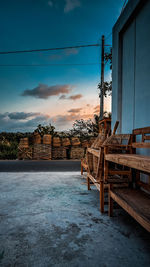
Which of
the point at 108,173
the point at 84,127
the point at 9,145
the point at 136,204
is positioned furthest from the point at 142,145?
the point at 9,145

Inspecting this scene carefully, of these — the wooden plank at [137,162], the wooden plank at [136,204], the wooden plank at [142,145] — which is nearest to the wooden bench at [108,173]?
the wooden plank at [142,145]

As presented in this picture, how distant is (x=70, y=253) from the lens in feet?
4.56

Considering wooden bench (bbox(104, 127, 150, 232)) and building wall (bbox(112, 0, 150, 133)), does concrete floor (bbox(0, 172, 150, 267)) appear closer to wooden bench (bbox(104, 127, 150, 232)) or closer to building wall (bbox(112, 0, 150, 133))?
wooden bench (bbox(104, 127, 150, 232))

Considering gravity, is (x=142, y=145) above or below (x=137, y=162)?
above

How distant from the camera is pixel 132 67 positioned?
3.40 metres

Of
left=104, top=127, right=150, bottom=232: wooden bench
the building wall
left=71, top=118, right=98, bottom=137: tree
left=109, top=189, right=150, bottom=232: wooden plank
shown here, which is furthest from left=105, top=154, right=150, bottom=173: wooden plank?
left=71, top=118, right=98, bottom=137: tree

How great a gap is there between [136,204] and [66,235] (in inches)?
30.8

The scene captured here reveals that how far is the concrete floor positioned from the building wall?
1.68 metres

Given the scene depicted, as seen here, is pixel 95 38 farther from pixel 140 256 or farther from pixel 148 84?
pixel 140 256

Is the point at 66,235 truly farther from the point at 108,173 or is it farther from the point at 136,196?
the point at 108,173

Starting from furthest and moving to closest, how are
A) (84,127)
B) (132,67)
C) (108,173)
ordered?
(84,127) < (132,67) < (108,173)

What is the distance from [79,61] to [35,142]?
541 centimetres

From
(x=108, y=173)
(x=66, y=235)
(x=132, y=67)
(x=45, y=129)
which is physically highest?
(x=132, y=67)

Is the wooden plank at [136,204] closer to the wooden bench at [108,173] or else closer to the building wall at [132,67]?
the wooden bench at [108,173]
